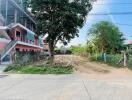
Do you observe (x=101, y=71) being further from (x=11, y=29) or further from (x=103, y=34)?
(x=11, y=29)

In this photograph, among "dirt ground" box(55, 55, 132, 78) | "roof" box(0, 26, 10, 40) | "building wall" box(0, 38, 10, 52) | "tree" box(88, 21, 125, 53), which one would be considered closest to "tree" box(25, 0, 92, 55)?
"building wall" box(0, 38, 10, 52)


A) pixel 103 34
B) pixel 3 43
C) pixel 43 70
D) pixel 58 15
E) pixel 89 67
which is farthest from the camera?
pixel 103 34

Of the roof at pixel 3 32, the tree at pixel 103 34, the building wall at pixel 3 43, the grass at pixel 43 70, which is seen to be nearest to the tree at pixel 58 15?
Answer: the building wall at pixel 3 43

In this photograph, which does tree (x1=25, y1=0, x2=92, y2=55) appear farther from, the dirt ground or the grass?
the grass

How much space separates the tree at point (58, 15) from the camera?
31.8 metres

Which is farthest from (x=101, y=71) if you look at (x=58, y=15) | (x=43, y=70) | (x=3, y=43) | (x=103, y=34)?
(x=103, y=34)

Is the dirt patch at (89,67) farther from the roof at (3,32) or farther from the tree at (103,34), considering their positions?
the roof at (3,32)

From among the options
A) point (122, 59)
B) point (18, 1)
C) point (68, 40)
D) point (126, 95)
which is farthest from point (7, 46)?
point (126, 95)

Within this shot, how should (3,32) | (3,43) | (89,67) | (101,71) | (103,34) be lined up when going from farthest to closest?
(103,34)
(3,32)
(3,43)
(89,67)
(101,71)

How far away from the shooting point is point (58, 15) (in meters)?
31.8

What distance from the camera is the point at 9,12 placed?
43.0 metres

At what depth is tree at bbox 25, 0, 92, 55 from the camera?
31750 mm

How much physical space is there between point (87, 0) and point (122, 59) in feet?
30.0

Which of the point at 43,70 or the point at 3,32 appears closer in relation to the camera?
the point at 43,70
